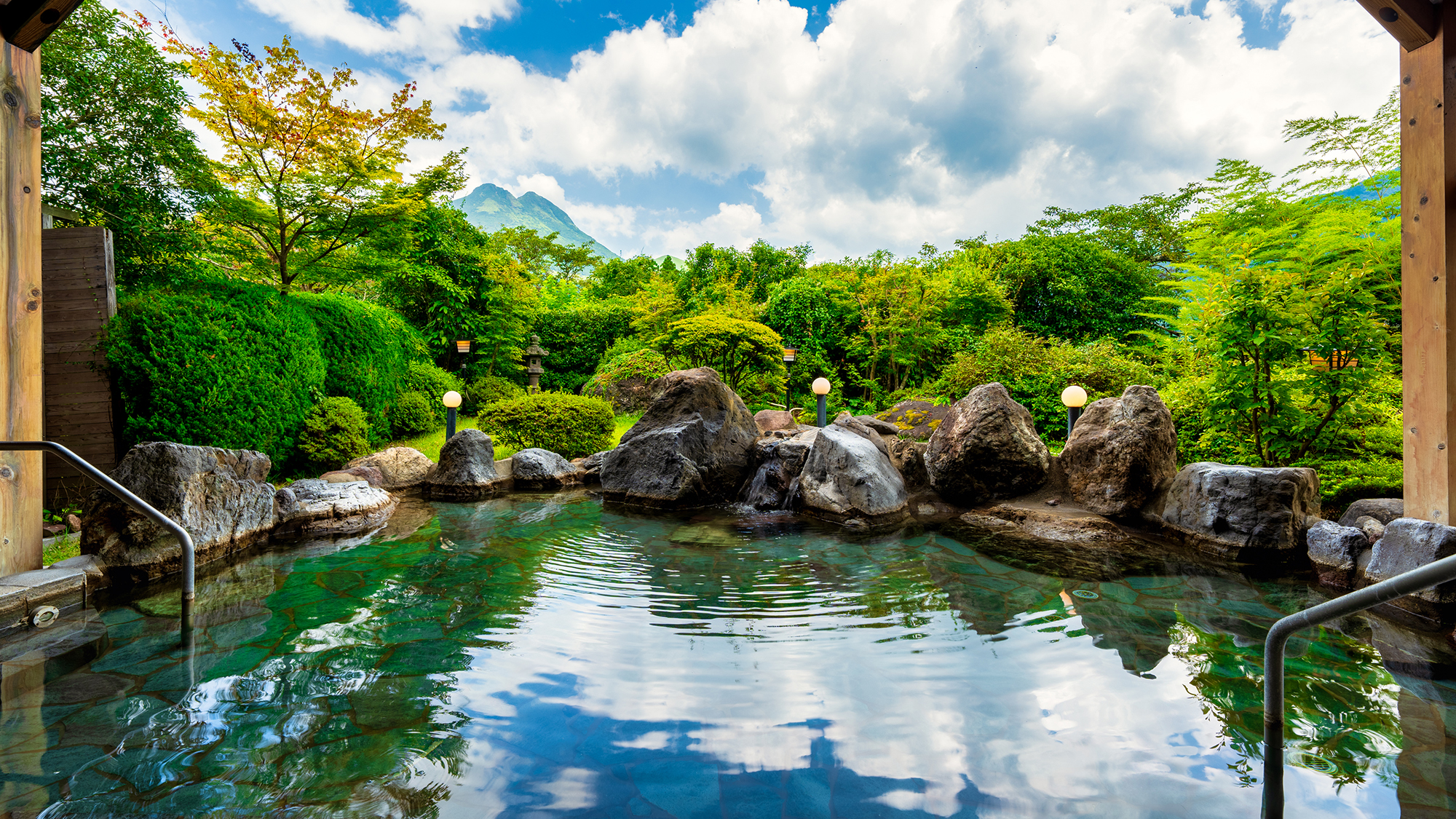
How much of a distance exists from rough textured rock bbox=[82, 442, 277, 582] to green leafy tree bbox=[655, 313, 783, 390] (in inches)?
305

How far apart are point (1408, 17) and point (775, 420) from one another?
372 inches

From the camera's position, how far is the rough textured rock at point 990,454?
23.6 ft

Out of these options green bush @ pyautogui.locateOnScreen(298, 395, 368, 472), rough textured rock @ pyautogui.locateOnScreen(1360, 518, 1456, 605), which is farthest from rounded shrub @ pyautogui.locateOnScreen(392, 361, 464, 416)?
rough textured rock @ pyautogui.locateOnScreen(1360, 518, 1456, 605)

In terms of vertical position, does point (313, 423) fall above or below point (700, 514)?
above

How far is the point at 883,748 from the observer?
2537 millimetres

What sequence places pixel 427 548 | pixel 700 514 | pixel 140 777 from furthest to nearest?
pixel 700 514 → pixel 427 548 → pixel 140 777

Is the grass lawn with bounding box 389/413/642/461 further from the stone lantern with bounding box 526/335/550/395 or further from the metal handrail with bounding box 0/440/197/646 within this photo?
the metal handrail with bounding box 0/440/197/646

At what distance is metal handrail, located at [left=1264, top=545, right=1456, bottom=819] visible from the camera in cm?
158

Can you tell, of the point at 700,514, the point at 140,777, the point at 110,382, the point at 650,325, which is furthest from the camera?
the point at 650,325

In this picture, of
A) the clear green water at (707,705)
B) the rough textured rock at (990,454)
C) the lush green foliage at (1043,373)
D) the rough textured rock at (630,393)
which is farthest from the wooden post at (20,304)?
the rough textured rock at (630,393)

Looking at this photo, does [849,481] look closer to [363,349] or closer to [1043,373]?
[1043,373]

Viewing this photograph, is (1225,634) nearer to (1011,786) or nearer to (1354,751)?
(1354,751)

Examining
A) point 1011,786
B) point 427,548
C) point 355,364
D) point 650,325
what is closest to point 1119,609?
point 1011,786

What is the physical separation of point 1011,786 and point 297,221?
12730 millimetres
